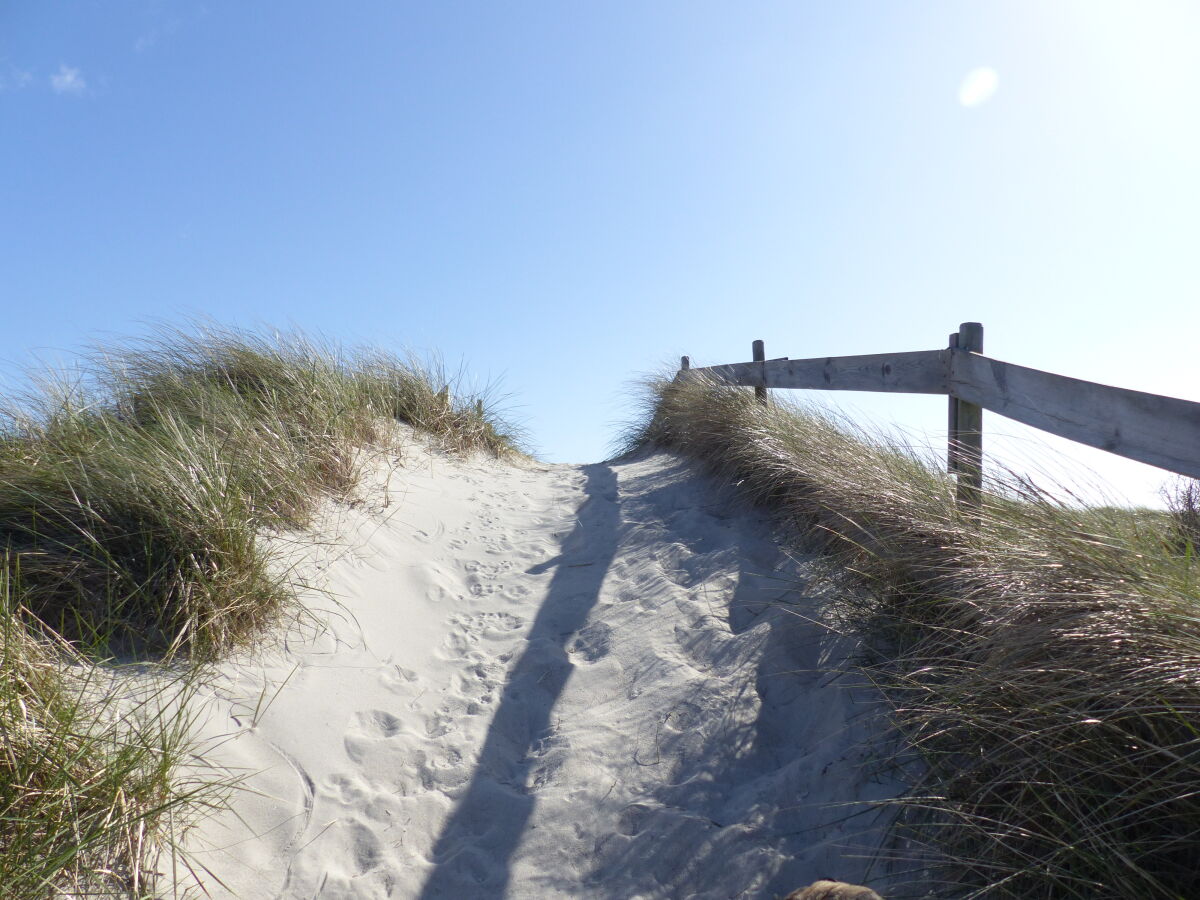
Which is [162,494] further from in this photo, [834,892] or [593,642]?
[834,892]

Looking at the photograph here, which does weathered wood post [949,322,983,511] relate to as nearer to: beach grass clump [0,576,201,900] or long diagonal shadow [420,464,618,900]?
long diagonal shadow [420,464,618,900]

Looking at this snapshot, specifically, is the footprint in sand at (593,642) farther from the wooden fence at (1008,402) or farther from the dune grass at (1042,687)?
the wooden fence at (1008,402)

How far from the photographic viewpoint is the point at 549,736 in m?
3.55

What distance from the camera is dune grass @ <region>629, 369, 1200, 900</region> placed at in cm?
187

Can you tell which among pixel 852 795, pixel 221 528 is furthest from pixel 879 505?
pixel 221 528

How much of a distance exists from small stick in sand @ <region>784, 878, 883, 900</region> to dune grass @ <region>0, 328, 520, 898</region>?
2.06m

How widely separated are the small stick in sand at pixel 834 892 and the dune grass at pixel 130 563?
2059 mm

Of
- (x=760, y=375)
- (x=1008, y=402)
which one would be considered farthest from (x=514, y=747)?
(x=760, y=375)

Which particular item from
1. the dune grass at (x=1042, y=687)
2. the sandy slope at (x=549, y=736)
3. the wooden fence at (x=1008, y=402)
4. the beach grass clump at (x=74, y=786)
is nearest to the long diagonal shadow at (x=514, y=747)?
the sandy slope at (x=549, y=736)

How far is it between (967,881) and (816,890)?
0.44 metres

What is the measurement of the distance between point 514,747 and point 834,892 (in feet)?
5.97

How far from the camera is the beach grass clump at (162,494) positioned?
344 cm

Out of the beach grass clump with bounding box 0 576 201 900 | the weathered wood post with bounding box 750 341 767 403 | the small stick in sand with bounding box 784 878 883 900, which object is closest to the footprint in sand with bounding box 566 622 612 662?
the beach grass clump with bounding box 0 576 201 900

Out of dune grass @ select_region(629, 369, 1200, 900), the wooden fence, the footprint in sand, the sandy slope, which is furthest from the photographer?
the footprint in sand
